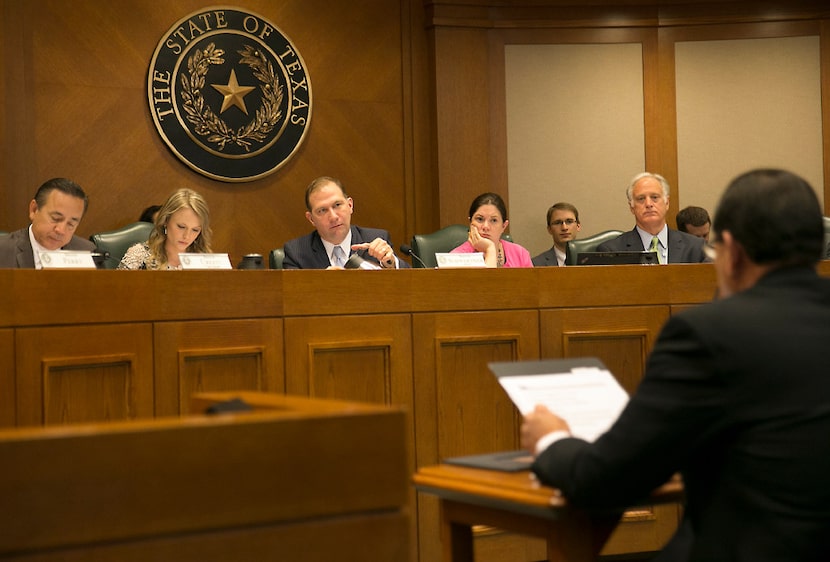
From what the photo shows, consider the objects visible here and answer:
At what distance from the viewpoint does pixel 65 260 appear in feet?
10.3

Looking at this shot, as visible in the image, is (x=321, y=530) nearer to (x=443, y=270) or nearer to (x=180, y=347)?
(x=180, y=347)

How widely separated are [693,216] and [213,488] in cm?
549

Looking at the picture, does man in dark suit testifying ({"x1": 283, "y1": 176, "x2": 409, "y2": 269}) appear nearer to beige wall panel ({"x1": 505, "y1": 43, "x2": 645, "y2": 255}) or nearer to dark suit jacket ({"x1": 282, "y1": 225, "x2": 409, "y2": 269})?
dark suit jacket ({"x1": 282, "y1": 225, "x2": 409, "y2": 269})

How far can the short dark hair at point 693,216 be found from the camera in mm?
6355

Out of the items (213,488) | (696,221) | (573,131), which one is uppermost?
(573,131)

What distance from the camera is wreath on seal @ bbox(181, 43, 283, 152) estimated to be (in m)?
6.09

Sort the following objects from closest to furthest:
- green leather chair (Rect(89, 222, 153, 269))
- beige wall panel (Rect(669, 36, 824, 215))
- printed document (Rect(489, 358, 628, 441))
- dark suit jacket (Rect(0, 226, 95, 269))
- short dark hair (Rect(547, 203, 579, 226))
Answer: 1. printed document (Rect(489, 358, 628, 441))
2. dark suit jacket (Rect(0, 226, 95, 269))
3. green leather chair (Rect(89, 222, 153, 269))
4. short dark hair (Rect(547, 203, 579, 226))
5. beige wall panel (Rect(669, 36, 824, 215))

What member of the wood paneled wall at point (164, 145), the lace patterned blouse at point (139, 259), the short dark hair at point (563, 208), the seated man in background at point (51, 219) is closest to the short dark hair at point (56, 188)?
the seated man in background at point (51, 219)

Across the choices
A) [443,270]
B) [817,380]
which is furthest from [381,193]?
[817,380]

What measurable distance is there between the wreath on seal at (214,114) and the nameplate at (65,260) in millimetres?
3014

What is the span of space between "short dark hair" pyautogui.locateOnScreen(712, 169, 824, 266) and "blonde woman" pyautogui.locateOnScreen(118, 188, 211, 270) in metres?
3.19

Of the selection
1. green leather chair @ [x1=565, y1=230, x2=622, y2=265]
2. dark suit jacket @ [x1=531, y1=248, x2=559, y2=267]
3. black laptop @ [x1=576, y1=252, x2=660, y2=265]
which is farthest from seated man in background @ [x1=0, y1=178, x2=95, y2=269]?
dark suit jacket @ [x1=531, y1=248, x2=559, y2=267]

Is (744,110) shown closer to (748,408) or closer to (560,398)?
(560,398)

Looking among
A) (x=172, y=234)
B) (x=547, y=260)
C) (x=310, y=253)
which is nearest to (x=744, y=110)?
(x=547, y=260)
